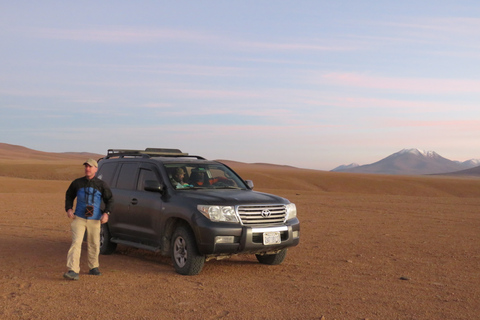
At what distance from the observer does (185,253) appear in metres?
8.22

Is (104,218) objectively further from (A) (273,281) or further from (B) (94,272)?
(A) (273,281)

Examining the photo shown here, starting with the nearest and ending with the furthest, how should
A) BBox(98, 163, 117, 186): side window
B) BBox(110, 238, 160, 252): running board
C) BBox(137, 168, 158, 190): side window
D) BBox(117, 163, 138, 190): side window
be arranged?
1. BBox(110, 238, 160, 252): running board
2. BBox(137, 168, 158, 190): side window
3. BBox(117, 163, 138, 190): side window
4. BBox(98, 163, 117, 186): side window

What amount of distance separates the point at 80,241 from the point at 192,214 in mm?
1745

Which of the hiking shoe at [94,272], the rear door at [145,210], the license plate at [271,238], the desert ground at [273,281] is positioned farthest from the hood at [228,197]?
the hiking shoe at [94,272]

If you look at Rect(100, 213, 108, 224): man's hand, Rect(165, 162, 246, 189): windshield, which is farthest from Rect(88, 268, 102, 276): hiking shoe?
Rect(165, 162, 246, 189): windshield

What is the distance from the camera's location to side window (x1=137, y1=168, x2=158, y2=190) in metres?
9.40

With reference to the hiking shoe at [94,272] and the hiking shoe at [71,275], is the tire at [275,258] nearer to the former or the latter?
the hiking shoe at [94,272]

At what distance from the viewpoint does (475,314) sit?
6.19 metres

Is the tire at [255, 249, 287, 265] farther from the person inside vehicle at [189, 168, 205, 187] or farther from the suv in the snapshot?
the person inside vehicle at [189, 168, 205, 187]

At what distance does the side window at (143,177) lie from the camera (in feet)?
30.9

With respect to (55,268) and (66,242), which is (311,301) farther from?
(66,242)

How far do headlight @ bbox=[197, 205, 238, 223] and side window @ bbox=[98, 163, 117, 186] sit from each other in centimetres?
313

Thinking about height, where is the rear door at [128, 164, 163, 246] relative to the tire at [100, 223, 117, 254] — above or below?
above

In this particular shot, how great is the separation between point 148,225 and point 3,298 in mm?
2880
